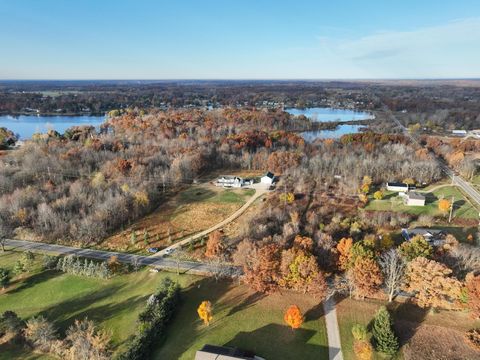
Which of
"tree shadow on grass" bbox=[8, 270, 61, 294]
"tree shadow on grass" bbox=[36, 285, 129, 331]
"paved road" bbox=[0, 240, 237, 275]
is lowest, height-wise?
"tree shadow on grass" bbox=[36, 285, 129, 331]

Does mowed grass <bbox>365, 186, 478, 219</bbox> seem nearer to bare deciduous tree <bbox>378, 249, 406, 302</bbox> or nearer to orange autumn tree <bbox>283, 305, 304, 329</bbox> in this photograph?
bare deciduous tree <bbox>378, 249, 406, 302</bbox>

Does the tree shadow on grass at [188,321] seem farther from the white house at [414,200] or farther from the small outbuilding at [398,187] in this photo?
the small outbuilding at [398,187]

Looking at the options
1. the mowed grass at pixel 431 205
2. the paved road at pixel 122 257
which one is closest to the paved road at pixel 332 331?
the paved road at pixel 122 257

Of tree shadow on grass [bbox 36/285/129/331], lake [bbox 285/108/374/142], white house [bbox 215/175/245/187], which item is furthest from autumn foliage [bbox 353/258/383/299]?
lake [bbox 285/108/374/142]

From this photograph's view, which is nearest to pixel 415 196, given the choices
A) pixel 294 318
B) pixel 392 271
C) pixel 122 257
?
pixel 392 271

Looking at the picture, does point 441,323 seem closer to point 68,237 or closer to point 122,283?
point 122,283

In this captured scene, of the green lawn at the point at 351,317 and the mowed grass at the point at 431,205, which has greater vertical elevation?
the mowed grass at the point at 431,205
